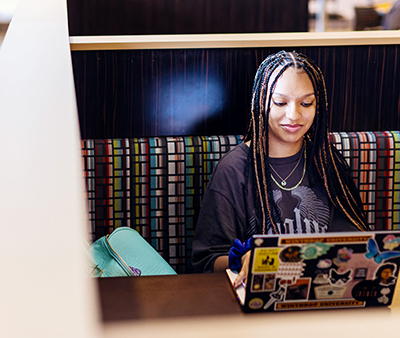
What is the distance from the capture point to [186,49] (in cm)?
163

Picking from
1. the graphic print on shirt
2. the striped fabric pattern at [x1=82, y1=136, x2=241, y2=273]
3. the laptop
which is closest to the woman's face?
the graphic print on shirt

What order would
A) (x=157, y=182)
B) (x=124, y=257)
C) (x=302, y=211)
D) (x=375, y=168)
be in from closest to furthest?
1. (x=124, y=257)
2. (x=302, y=211)
3. (x=157, y=182)
4. (x=375, y=168)

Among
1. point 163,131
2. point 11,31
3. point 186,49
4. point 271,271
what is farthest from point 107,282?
point 186,49

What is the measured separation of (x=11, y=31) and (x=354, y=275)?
0.59 metres

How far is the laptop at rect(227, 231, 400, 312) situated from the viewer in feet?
2.02

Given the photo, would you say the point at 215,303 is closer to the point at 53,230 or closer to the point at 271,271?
the point at 271,271

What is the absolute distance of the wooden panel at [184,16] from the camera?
66.1 inches

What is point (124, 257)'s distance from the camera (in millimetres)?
1173

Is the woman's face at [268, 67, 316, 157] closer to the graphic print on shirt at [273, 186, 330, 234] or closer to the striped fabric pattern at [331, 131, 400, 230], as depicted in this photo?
the graphic print on shirt at [273, 186, 330, 234]

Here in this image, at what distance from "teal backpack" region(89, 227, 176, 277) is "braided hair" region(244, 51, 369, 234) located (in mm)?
336

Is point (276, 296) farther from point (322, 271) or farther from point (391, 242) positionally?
point (391, 242)

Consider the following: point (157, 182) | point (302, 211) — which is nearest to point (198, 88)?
point (157, 182)

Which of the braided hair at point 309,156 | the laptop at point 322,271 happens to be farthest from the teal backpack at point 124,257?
the laptop at point 322,271

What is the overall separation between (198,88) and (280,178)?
1.75ft
